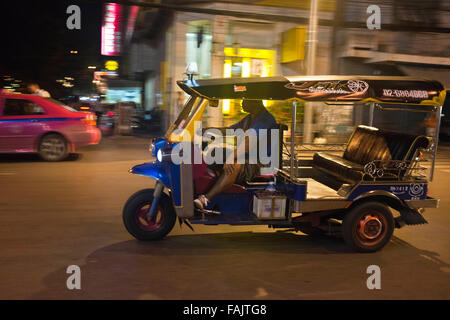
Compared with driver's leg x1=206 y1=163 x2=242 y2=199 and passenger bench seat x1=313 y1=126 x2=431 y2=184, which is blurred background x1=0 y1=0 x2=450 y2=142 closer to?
passenger bench seat x1=313 y1=126 x2=431 y2=184

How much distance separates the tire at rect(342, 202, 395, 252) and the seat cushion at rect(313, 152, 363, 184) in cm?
49

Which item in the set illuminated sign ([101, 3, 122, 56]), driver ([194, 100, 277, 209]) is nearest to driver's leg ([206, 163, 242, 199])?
driver ([194, 100, 277, 209])

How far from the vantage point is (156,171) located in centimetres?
565

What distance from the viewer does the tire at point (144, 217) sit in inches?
226

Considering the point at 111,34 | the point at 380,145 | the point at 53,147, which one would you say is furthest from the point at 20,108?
the point at 111,34

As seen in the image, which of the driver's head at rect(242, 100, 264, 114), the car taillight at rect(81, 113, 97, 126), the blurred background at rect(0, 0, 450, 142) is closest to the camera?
the driver's head at rect(242, 100, 264, 114)

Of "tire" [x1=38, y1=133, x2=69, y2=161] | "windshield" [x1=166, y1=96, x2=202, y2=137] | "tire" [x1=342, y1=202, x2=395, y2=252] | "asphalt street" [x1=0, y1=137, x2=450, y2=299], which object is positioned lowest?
"asphalt street" [x1=0, y1=137, x2=450, y2=299]

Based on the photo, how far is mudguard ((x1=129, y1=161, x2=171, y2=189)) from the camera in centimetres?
559

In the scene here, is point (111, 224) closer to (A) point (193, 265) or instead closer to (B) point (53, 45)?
(A) point (193, 265)

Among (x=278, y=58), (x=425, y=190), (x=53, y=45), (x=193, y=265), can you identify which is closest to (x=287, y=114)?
(x=278, y=58)

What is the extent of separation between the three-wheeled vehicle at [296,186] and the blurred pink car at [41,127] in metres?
6.59

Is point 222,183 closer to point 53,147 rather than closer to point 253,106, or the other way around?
point 253,106

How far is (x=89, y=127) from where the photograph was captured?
1223cm

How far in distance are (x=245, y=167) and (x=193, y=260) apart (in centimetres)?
137
